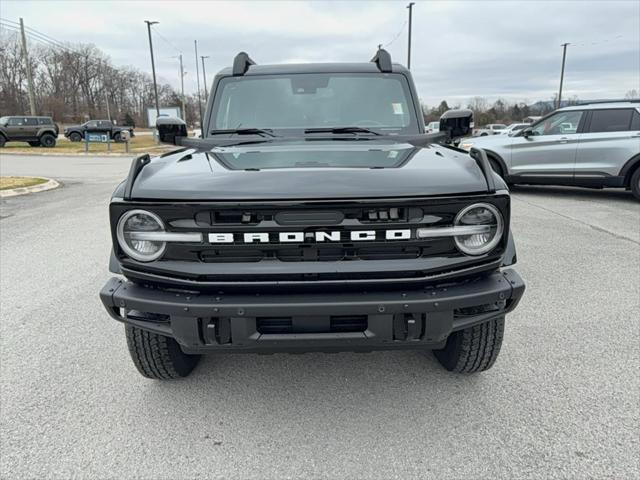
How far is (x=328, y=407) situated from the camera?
2576 mm

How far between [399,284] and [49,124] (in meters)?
32.8

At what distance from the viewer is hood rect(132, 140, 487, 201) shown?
2.05 metres

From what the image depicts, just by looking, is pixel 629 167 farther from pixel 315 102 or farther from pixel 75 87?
pixel 75 87

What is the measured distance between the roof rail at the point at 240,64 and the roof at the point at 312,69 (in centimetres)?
4

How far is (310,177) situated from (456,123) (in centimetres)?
201

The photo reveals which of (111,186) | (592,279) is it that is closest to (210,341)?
(592,279)

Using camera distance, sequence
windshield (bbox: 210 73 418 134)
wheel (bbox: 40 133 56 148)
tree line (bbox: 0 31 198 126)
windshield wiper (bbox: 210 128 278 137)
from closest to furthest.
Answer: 1. windshield wiper (bbox: 210 128 278 137)
2. windshield (bbox: 210 73 418 134)
3. wheel (bbox: 40 133 56 148)
4. tree line (bbox: 0 31 198 126)

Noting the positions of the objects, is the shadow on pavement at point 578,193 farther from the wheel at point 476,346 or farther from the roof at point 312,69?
the wheel at point 476,346

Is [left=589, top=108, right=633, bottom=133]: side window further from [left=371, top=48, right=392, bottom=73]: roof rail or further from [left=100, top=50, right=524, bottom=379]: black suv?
[left=100, top=50, right=524, bottom=379]: black suv

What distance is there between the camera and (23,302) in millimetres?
4090

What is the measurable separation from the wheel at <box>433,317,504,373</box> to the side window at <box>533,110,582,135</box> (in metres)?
8.22

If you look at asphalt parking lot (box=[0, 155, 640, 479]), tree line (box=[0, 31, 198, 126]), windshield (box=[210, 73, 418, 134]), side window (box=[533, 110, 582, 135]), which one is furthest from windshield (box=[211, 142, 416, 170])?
tree line (box=[0, 31, 198, 126])

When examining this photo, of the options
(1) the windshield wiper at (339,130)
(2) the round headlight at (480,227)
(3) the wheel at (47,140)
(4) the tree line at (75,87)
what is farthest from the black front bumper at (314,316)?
(4) the tree line at (75,87)

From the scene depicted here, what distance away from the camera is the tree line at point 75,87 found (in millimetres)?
63406
